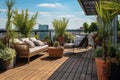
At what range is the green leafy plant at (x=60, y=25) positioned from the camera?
11.5 metres

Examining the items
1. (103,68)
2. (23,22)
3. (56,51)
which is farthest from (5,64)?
(23,22)

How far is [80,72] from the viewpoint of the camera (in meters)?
5.67

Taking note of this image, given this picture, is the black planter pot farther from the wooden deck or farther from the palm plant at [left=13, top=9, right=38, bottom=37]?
the palm plant at [left=13, top=9, right=38, bottom=37]

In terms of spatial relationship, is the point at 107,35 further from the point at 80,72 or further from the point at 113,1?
the point at 80,72

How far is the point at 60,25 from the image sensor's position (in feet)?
38.0

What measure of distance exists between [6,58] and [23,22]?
435cm

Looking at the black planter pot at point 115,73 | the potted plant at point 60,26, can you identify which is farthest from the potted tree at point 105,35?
the potted plant at point 60,26

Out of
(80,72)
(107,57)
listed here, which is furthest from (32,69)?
(107,57)

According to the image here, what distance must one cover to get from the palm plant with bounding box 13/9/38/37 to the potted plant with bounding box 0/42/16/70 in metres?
3.72

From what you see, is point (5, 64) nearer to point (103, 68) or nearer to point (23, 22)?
point (103, 68)

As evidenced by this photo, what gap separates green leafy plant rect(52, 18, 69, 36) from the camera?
11.5 m

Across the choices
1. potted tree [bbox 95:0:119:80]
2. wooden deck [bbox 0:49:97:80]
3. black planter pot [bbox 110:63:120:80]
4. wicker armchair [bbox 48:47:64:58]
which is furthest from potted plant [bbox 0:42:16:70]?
black planter pot [bbox 110:63:120:80]

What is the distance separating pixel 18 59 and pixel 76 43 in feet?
10.5

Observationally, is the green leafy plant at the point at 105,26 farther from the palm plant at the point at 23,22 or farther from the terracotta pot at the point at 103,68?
the palm plant at the point at 23,22
